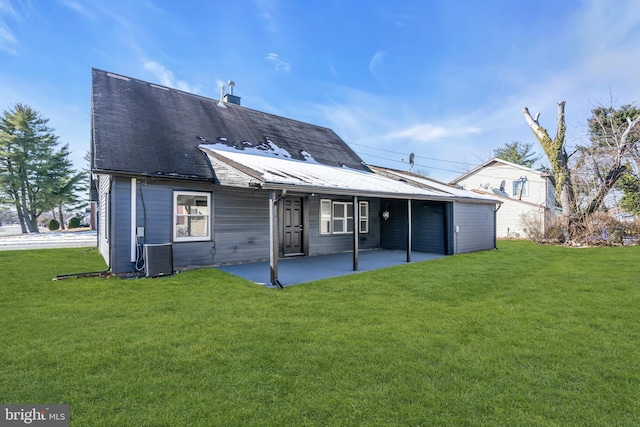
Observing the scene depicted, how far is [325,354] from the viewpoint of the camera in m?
3.08

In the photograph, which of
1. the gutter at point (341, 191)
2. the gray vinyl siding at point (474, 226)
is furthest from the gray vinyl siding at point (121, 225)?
the gray vinyl siding at point (474, 226)

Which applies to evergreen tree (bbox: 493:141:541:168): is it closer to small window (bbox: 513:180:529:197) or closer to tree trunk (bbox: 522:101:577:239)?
small window (bbox: 513:180:529:197)

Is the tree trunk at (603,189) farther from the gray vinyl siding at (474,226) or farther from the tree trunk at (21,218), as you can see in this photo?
the tree trunk at (21,218)

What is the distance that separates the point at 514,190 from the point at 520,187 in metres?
0.42

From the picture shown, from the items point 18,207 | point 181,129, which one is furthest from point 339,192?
point 18,207

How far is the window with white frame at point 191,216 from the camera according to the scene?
7746mm

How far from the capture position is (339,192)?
7.02m

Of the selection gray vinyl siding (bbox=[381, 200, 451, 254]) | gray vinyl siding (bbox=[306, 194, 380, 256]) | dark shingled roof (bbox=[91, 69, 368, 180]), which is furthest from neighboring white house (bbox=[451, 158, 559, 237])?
dark shingled roof (bbox=[91, 69, 368, 180])

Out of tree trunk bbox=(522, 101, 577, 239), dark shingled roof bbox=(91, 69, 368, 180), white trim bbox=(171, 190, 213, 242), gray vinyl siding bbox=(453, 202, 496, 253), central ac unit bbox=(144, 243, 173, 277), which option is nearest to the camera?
central ac unit bbox=(144, 243, 173, 277)

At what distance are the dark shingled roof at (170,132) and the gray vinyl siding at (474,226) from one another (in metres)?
4.38

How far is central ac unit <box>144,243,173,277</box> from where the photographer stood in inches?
269

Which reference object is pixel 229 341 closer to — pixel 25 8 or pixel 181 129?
pixel 181 129

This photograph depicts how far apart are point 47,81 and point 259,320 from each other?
52.8 ft

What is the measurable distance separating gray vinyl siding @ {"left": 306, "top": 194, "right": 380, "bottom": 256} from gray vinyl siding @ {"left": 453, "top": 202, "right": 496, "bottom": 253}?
2.92 m
